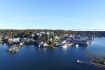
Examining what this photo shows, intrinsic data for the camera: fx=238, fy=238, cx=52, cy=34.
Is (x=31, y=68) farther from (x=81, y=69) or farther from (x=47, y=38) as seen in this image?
(x=47, y=38)

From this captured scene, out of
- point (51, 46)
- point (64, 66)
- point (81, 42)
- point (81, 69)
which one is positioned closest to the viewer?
point (81, 69)

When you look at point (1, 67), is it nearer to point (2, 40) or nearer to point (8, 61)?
point (8, 61)

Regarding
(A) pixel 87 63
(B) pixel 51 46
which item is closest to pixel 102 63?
(A) pixel 87 63

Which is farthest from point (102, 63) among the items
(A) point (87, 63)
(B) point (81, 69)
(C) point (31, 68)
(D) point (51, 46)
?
(D) point (51, 46)

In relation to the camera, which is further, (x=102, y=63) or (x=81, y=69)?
(x=102, y=63)

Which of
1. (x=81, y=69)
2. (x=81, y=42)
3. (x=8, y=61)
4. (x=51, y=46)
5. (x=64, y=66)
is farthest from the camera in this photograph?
(x=81, y=42)

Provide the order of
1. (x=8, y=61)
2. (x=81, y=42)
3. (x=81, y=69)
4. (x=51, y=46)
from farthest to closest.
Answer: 1. (x=81, y=42)
2. (x=51, y=46)
3. (x=8, y=61)
4. (x=81, y=69)

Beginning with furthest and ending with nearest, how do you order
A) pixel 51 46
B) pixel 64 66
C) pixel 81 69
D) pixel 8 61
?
1. pixel 51 46
2. pixel 8 61
3. pixel 64 66
4. pixel 81 69

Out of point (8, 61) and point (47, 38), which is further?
point (47, 38)
